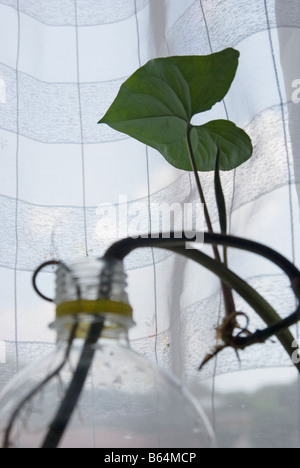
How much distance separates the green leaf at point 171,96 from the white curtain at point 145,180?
12 centimetres

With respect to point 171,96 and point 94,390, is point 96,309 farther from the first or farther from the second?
point 171,96

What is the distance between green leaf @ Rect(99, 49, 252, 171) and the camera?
1.56 feet

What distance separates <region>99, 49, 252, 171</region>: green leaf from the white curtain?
0.12 meters

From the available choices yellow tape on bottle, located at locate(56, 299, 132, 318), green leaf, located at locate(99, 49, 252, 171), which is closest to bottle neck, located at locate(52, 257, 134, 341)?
yellow tape on bottle, located at locate(56, 299, 132, 318)

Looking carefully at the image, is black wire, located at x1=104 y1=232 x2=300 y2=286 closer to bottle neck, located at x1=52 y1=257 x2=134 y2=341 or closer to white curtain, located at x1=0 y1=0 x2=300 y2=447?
bottle neck, located at x1=52 y1=257 x2=134 y2=341

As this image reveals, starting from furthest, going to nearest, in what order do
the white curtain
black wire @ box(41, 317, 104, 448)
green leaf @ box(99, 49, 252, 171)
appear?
1. the white curtain
2. green leaf @ box(99, 49, 252, 171)
3. black wire @ box(41, 317, 104, 448)

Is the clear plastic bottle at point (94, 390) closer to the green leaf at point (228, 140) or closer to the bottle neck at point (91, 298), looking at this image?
the bottle neck at point (91, 298)

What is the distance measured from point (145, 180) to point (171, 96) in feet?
0.73

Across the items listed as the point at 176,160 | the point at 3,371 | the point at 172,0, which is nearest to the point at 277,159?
the point at 176,160

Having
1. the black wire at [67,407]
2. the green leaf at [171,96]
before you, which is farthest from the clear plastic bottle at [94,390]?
the green leaf at [171,96]

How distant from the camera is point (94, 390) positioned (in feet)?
0.92

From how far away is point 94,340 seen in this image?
28 cm

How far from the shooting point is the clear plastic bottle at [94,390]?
0.27 m

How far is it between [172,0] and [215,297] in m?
0.37
